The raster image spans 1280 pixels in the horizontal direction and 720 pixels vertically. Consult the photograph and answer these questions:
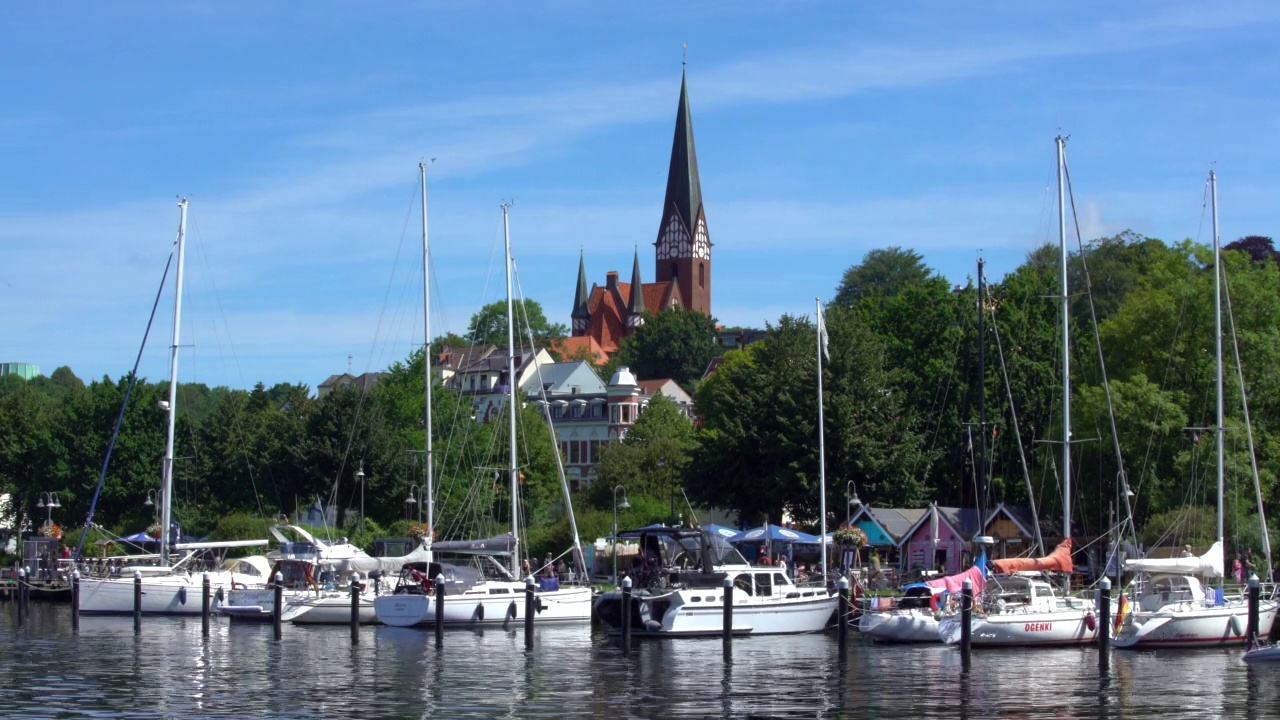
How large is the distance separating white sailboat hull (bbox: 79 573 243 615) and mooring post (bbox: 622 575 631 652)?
1932cm

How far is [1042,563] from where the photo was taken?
39438 millimetres

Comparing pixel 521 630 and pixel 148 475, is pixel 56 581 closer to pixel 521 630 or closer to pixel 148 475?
pixel 148 475

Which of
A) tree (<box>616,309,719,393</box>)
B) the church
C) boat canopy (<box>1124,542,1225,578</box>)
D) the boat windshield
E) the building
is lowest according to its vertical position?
boat canopy (<box>1124,542,1225,578</box>)

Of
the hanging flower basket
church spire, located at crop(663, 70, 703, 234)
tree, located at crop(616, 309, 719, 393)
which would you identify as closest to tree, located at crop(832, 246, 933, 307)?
tree, located at crop(616, 309, 719, 393)

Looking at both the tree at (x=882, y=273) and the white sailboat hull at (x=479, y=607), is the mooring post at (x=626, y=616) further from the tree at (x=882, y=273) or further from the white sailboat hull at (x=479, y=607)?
the tree at (x=882, y=273)

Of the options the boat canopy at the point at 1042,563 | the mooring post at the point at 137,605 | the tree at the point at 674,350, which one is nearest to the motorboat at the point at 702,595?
the boat canopy at the point at 1042,563

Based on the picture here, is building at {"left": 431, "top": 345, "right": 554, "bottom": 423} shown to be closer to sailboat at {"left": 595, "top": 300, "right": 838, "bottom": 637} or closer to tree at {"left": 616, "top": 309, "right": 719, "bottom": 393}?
tree at {"left": 616, "top": 309, "right": 719, "bottom": 393}

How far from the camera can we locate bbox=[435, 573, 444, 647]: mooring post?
38353 mm

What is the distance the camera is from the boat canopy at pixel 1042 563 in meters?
38.7

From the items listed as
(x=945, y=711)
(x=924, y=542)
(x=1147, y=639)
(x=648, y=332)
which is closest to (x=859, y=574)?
(x=924, y=542)

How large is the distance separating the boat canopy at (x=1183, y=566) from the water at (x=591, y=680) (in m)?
2.76

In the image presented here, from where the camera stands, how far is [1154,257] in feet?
234

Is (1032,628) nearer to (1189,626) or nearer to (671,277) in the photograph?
(1189,626)

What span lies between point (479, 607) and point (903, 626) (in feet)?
39.1
